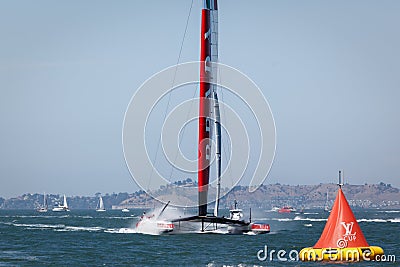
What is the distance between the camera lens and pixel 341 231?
5403 cm

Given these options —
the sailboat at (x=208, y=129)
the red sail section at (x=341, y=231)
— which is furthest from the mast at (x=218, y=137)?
the red sail section at (x=341, y=231)

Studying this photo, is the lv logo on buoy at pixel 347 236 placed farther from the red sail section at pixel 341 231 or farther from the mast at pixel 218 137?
the mast at pixel 218 137

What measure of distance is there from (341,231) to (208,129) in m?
35.8

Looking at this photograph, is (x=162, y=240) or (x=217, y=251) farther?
(x=162, y=240)

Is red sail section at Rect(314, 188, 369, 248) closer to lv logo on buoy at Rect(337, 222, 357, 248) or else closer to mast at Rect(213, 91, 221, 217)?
lv logo on buoy at Rect(337, 222, 357, 248)

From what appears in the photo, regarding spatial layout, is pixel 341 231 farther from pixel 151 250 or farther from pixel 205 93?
pixel 205 93

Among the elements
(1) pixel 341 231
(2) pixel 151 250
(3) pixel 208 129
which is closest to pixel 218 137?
(3) pixel 208 129

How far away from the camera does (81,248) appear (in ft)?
245

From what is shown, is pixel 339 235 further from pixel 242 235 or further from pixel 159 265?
pixel 242 235

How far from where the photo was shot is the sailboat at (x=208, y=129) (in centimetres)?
8650

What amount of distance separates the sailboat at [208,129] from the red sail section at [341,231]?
30678mm

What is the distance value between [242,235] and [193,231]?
16.7ft

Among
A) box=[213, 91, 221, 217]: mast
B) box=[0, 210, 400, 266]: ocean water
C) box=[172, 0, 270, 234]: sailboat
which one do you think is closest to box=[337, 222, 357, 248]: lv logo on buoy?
box=[0, 210, 400, 266]: ocean water

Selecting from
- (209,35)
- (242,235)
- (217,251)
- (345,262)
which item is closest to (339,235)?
(345,262)
